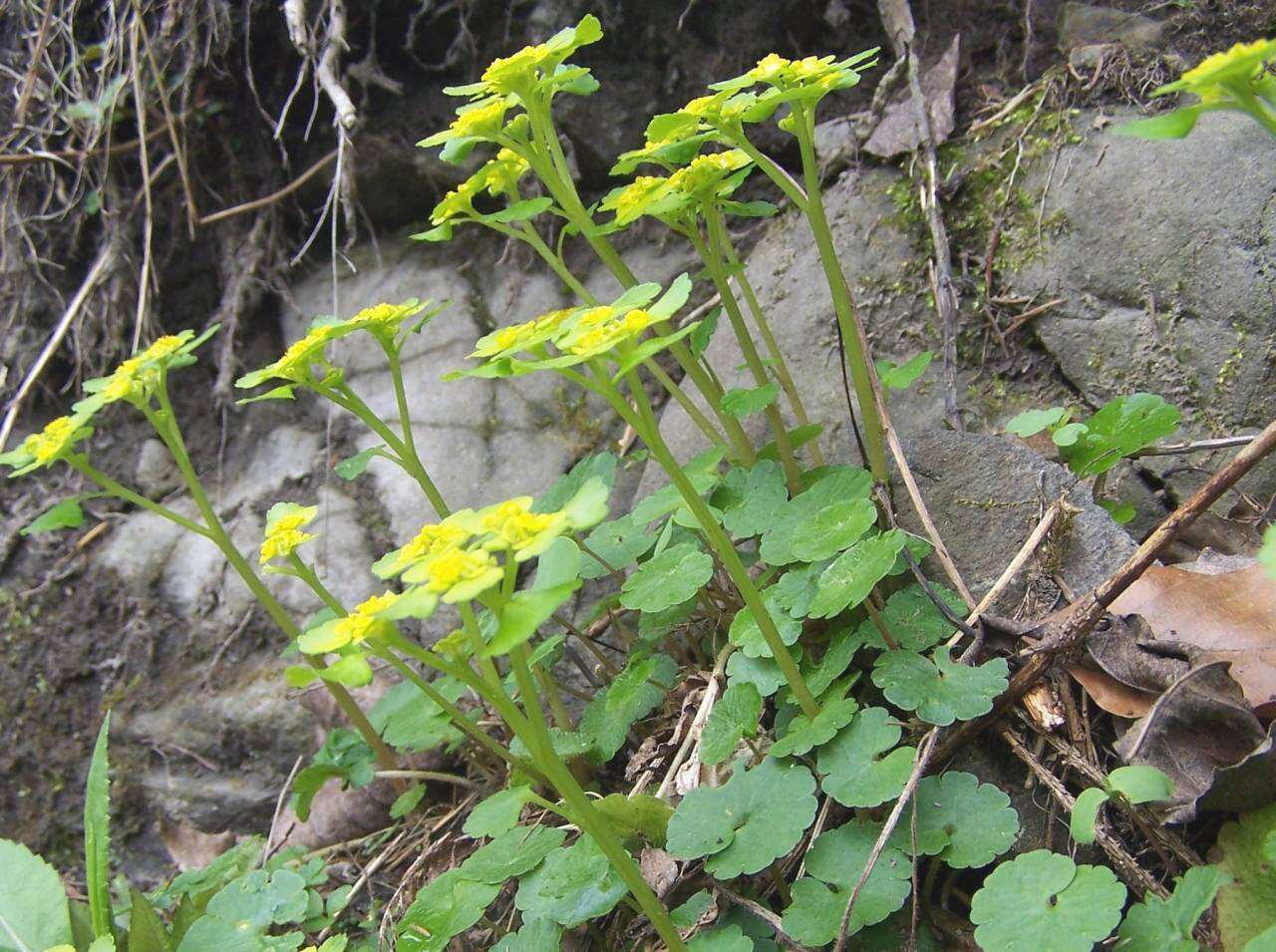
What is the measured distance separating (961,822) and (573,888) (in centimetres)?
54

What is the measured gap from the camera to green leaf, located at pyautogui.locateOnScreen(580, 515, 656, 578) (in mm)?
1853

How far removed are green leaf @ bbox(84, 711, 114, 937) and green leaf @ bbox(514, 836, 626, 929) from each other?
74 centimetres

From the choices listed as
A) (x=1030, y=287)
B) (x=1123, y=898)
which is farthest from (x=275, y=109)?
(x=1123, y=898)

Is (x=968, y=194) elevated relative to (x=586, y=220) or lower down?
lower down

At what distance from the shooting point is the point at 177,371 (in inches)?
116

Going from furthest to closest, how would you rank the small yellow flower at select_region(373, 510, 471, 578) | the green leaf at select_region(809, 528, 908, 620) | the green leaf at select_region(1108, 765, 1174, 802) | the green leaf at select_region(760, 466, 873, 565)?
the green leaf at select_region(760, 466, 873, 565) → the green leaf at select_region(809, 528, 908, 620) → the green leaf at select_region(1108, 765, 1174, 802) → the small yellow flower at select_region(373, 510, 471, 578)

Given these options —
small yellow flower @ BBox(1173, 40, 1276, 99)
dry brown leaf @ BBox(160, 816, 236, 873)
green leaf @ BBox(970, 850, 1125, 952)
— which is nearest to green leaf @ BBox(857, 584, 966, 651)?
green leaf @ BBox(970, 850, 1125, 952)

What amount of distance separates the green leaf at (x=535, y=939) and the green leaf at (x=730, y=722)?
0.31 metres

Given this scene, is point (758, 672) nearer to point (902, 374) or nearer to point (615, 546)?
point (615, 546)

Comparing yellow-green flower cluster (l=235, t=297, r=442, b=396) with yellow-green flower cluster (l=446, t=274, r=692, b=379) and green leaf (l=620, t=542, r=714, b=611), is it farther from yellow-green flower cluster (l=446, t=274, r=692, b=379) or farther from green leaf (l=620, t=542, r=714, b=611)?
green leaf (l=620, t=542, r=714, b=611)

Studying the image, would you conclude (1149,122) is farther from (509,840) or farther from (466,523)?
(509,840)

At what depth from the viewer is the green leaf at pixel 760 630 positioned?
1.51 meters

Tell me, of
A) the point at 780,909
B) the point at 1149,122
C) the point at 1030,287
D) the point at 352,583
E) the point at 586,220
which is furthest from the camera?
the point at 352,583

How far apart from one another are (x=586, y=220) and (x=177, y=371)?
1809 millimetres
